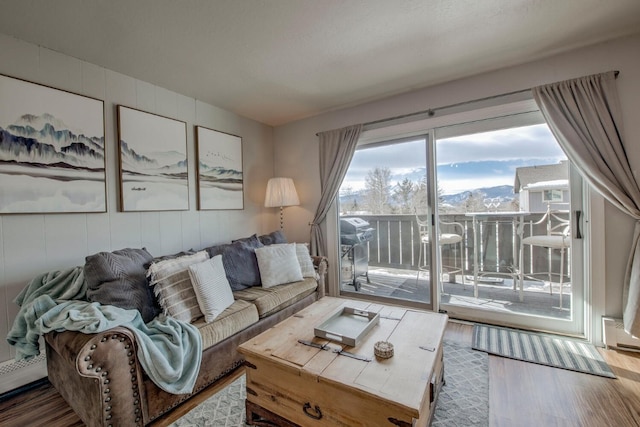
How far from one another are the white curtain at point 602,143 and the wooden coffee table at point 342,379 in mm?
1609

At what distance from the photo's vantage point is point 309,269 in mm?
2830

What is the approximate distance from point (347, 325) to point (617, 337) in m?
2.15

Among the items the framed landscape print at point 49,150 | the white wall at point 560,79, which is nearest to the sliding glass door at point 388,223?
the white wall at point 560,79

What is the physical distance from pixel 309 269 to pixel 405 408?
189cm

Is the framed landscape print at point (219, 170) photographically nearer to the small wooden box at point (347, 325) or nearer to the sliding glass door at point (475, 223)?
the sliding glass door at point (475, 223)

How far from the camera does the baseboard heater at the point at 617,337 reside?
204cm

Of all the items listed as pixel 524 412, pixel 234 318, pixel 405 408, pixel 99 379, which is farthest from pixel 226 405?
pixel 524 412

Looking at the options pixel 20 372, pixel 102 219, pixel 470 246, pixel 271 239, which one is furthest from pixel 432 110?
pixel 20 372

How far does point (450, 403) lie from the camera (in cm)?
160

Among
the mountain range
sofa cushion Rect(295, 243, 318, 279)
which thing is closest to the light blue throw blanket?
the mountain range

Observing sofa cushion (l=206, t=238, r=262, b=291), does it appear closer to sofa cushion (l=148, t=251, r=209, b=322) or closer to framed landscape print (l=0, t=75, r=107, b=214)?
sofa cushion (l=148, t=251, r=209, b=322)

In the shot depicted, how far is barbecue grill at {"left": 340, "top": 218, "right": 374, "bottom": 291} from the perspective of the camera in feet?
11.0

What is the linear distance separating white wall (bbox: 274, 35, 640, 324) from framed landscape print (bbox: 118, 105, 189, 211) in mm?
1553

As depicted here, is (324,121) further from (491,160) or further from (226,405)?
(226,405)
